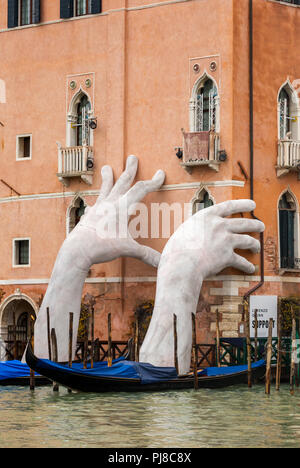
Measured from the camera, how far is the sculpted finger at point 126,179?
30406 millimetres

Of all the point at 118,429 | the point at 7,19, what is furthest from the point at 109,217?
the point at 118,429

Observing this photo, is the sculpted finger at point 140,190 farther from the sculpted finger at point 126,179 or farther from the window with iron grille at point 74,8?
the window with iron grille at point 74,8

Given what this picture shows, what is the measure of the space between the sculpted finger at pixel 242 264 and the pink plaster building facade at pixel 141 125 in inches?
14.4

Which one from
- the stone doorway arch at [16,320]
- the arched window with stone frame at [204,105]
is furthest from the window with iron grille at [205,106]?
the stone doorway arch at [16,320]

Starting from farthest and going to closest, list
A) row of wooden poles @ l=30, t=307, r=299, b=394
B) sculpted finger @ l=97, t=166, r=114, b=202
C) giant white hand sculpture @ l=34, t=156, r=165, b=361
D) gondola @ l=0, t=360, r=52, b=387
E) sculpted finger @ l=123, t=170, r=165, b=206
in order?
1. sculpted finger @ l=97, t=166, r=114, b=202
2. sculpted finger @ l=123, t=170, r=165, b=206
3. giant white hand sculpture @ l=34, t=156, r=165, b=361
4. gondola @ l=0, t=360, r=52, b=387
5. row of wooden poles @ l=30, t=307, r=299, b=394

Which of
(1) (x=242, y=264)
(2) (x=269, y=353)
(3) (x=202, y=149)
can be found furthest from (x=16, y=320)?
(2) (x=269, y=353)

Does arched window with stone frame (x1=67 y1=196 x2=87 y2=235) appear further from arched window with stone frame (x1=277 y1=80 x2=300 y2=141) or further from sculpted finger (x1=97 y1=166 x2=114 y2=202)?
arched window with stone frame (x1=277 y1=80 x2=300 y2=141)

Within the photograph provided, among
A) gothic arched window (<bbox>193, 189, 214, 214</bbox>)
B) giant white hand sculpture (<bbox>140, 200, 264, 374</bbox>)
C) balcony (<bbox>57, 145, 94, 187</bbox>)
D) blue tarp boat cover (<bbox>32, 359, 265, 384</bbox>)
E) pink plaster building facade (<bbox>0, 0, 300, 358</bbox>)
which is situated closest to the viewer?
blue tarp boat cover (<bbox>32, 359, 265, 384</bbox>)

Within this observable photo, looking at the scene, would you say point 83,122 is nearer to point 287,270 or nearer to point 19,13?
point 19,13

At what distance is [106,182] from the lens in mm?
30781

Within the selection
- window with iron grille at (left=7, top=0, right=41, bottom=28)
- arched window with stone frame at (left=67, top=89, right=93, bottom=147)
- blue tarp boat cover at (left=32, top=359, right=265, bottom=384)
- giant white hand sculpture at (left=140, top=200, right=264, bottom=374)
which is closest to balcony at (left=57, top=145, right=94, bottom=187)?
arched window with stone frame at (left=67, top=89, right=93, bottom=147)

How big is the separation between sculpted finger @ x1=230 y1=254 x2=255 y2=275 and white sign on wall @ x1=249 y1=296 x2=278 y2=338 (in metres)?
0.76

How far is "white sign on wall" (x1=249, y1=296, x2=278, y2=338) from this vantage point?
29.4 meters

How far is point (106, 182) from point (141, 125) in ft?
6.22
